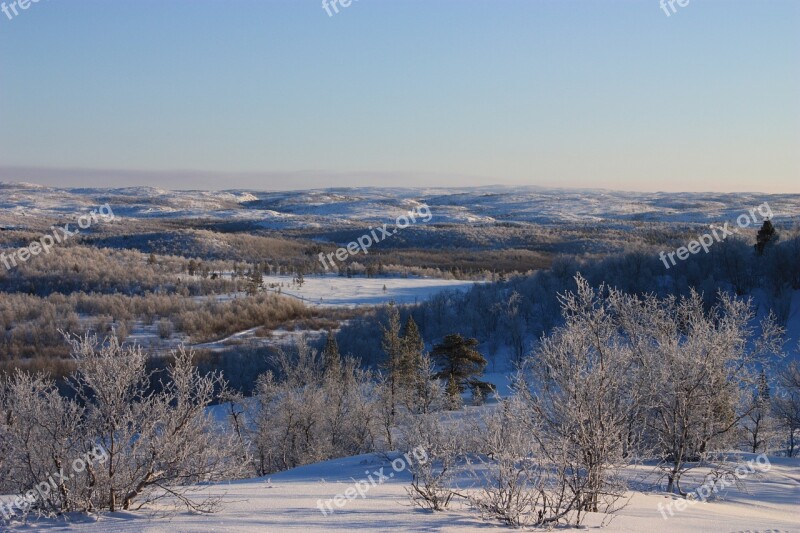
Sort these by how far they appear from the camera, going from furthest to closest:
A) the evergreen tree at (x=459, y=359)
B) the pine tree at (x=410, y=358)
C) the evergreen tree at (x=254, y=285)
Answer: the evergreen tree at (x=254, y=285) < the evergreen tree at (x=459, y=359) < the pine tree at (x=410, y=358)

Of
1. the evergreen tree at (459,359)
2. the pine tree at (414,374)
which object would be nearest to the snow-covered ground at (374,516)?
the pine tree at (414,374)

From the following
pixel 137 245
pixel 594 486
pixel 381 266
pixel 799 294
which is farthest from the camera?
pixel 137 245

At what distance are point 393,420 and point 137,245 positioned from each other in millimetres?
69205

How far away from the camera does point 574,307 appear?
10273 mm

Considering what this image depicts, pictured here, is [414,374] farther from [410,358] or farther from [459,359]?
[459,359]

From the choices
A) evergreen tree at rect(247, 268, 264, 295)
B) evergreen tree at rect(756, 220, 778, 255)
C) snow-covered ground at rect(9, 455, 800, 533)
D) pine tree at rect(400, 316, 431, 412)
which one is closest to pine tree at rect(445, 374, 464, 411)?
pine tree at rect(400, 316, 431, 412)

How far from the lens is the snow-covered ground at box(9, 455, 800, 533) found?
24.3ft

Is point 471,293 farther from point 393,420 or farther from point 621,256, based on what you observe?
point 393,420

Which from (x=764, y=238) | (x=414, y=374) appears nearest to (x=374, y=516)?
(x=414, y=374)

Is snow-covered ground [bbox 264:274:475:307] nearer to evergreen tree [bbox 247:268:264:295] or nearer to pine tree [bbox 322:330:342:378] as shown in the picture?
evergreen tree [bbox 247:268:264:295]

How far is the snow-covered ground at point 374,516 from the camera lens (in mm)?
7422

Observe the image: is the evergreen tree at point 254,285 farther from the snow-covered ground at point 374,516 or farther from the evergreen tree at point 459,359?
the snow-covered ground at point 374,516

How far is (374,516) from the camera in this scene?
827cm

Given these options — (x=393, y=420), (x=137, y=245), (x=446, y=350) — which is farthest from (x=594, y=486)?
(x=137, y=245)
